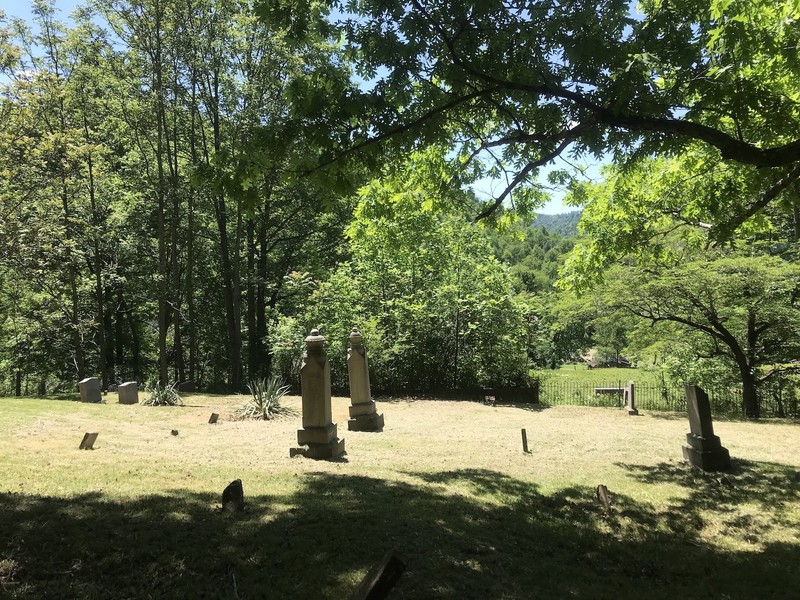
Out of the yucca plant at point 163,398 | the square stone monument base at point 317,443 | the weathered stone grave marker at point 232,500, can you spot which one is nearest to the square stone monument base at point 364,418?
the square stone monument base at point 317,443

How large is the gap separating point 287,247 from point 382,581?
28317 millimetres

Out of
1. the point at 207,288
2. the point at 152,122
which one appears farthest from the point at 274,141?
the point at 207,288

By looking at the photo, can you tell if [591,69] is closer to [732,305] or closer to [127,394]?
[732,305]

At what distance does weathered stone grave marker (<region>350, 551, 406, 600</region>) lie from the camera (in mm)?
2070

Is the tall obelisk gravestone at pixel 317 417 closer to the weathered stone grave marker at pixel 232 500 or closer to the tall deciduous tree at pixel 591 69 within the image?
the weathered stone grave marker at pixel 232 500

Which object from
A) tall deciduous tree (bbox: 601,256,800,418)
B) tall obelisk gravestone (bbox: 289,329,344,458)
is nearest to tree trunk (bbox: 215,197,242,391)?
tall obelisk gravestone (bbox: 289,329,344,458)

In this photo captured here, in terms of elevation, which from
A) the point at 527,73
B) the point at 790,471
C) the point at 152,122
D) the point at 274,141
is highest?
the point at 152,122

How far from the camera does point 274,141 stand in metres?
6.03

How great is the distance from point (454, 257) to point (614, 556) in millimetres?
17025

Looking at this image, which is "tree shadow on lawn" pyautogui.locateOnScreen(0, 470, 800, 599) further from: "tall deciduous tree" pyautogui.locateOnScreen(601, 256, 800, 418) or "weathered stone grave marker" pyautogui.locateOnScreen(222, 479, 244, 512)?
"tall deciduous tree" pyautogui.locateOnScreen(601, 256, 800, 418)

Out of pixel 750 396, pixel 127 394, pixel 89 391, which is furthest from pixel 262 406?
pixel 750 396

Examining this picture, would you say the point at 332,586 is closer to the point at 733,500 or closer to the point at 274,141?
the point at 274,141

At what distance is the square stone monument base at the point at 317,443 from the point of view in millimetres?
8953

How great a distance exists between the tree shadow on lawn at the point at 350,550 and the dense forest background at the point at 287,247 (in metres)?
4.58
